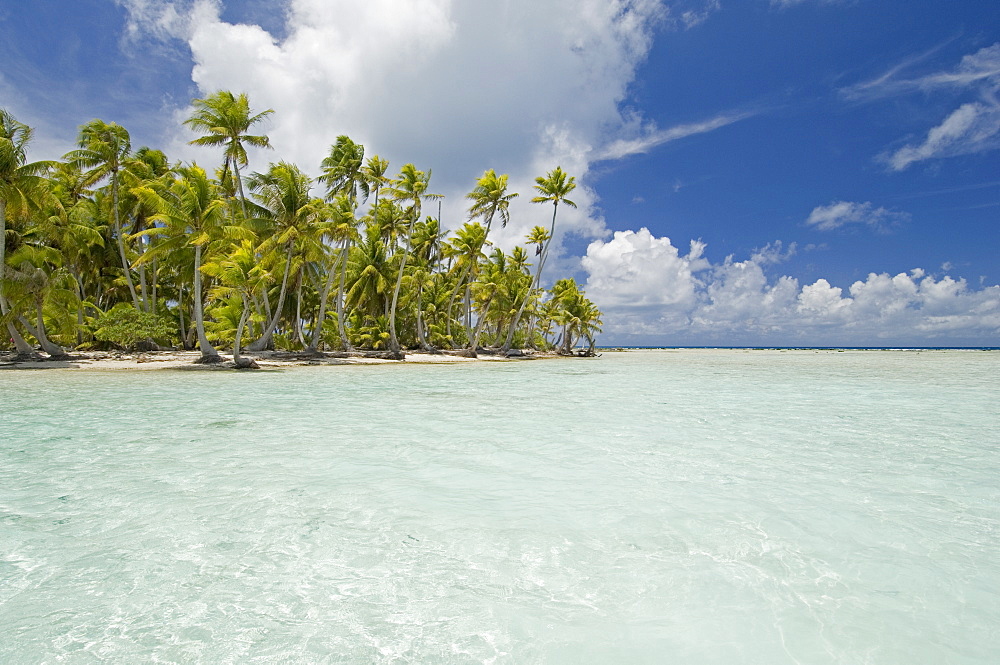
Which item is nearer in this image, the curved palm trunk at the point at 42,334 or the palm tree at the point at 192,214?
the palm tree at the point at 192,214

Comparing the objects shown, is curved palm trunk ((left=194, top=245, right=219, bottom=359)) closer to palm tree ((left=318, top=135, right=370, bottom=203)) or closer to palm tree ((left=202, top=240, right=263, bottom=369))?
palm tree ((left=202, top=240, right=263, bottom=369))

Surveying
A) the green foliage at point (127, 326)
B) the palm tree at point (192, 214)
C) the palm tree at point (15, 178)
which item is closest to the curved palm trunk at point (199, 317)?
the palm tree at point (192, 214)

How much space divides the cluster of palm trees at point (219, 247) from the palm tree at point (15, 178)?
0.05 meters

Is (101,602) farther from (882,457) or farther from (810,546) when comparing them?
(882,457)

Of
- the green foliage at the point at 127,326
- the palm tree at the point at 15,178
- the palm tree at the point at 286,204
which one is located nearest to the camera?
the palm tree at the point at 15,178

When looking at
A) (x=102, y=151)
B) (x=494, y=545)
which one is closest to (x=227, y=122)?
(x=102, y=151)

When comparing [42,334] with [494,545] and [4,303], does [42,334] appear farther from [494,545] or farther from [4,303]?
[494,545]

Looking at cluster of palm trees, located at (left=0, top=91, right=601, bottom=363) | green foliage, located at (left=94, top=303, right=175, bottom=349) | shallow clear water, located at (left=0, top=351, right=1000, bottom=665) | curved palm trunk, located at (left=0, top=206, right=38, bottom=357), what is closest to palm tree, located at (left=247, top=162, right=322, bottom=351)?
cluster of palm trees, located at (left=0, top=91, right=601, bottom=363)

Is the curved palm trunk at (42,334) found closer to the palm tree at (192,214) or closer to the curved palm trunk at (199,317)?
the palm tree at (192,214)

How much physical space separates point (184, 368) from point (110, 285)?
610 inches

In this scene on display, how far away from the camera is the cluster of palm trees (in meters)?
21.2

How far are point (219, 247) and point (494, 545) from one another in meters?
24.3

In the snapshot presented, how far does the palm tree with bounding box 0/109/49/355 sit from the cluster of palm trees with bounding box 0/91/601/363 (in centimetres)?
5

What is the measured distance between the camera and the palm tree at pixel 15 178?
64.2 ft
